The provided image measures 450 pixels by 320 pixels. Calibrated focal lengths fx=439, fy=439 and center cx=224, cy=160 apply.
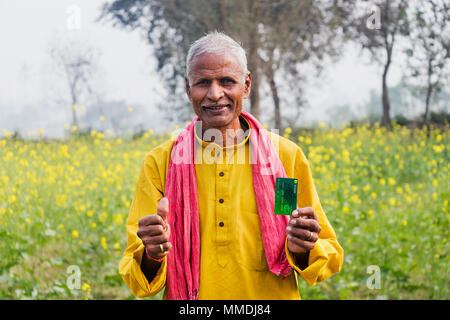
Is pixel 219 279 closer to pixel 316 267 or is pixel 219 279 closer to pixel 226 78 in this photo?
pixel 316 267

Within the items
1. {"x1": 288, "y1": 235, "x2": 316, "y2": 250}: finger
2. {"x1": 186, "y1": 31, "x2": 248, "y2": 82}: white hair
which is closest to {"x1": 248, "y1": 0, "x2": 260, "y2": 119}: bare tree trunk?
{"x1": 186, "y1": 31, "x2": 248, "y2": 82}: white hair

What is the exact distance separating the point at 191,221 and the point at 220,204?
11 cm

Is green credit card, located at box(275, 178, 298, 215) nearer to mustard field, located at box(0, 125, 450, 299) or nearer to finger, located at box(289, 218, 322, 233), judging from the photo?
finger, located at box(289, 218, 322, 233)

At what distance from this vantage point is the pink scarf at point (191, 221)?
4.76ft

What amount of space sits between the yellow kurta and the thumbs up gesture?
169mm

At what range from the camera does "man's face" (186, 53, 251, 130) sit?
1.41m

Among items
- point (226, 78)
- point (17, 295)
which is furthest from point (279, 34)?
point (226, 78)

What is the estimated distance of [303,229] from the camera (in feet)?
4.20

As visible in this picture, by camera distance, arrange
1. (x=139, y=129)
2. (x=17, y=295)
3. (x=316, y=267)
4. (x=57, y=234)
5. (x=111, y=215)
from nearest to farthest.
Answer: (x=316, y=267) → (x=17, y=295) → (x=57, y=234) → (x=111, y=215) → (x=139, y=129)

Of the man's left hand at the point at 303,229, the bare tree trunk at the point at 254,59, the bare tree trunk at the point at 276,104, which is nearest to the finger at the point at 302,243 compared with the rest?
the man's left hand at the point at 303,229

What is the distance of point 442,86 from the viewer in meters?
6.36

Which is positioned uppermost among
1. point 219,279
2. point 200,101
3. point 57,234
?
point 200,101

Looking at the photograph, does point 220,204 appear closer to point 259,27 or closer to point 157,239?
point 157,239
